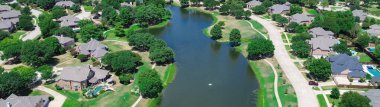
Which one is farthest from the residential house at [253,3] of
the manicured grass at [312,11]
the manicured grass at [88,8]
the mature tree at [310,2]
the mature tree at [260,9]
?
the manicured grass at [88,8]

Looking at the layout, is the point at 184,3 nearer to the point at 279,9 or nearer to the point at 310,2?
the point at 279,9

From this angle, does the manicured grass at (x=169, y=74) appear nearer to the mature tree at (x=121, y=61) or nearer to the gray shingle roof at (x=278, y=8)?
the mature tree at (x=121, y=61)

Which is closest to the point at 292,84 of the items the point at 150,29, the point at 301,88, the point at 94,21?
the point at 301,88

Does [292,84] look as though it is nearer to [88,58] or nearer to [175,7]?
[88,58]

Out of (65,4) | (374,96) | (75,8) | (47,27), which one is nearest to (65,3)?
(65,4)

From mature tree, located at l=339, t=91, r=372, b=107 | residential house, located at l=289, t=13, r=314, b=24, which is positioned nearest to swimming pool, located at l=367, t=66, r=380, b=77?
mature tree, located at l=339, t=91, r=372, b=107

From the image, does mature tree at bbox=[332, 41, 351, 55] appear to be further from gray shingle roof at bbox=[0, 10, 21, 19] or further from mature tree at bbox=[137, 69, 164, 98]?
gray shingle roof at bbox=[0, 10, 21, 19]
